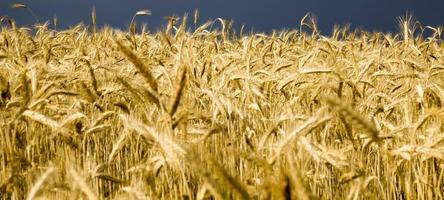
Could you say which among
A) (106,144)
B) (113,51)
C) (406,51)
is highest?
(113,51)

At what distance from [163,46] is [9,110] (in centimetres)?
407

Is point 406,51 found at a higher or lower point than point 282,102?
higher

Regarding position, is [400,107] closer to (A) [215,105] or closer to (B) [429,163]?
(B) [429,163]

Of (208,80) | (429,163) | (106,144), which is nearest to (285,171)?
(429,163)

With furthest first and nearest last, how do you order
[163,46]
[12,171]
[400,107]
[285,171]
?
[163,46], [400,107], [12,171], [285,171]

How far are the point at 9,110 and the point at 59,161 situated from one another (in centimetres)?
48

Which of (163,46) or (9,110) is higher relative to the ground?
(163,46)

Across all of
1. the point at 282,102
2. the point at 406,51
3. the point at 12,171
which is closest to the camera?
the point at 12,171

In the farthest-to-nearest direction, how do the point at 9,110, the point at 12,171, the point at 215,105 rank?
1. the point at 9,110
2. the point at 215,105
3. the point at 12,171

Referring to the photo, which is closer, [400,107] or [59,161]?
[59,161]

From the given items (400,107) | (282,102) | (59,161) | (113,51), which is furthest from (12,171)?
(113,51)

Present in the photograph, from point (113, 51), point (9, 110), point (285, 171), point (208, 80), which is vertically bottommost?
point (285, 171)

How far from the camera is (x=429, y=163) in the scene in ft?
7.66

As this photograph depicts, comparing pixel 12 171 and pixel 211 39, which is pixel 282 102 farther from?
pixel 211 39
